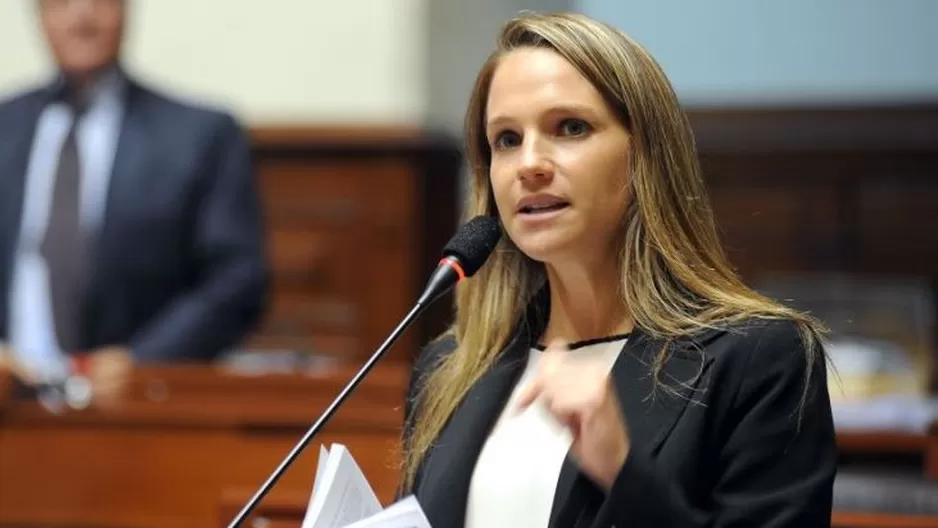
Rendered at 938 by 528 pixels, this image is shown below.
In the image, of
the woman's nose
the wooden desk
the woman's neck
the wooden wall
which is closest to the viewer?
the woman's nose

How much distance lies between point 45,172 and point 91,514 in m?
1.10

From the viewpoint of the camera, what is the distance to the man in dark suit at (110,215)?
156 inches

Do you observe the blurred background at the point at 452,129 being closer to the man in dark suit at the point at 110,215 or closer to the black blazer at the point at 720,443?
the man in dark suit at the point at 110,215

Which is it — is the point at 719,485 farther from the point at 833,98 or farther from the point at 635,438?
the point at 833,98

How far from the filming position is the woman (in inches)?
64.6

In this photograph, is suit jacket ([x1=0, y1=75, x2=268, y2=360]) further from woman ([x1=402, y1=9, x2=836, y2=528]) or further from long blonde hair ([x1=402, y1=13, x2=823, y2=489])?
long blonde hair ([x1=402, y1=13, x2=823, y2=489])

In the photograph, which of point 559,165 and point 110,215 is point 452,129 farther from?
point 559,165

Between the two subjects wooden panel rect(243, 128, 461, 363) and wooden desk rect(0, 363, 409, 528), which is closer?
wooden desk rect(0, 363, 409, 528)

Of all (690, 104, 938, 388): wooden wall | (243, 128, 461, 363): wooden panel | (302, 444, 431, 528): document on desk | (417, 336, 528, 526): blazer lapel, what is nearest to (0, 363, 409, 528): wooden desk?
(417, 336, 528, 526): blazer lapel

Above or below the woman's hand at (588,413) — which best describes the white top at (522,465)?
below

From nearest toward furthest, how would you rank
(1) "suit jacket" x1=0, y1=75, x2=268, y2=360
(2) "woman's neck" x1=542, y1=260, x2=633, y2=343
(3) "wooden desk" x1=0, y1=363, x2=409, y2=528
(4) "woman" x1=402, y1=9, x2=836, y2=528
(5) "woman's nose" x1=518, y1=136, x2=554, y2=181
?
(4) "woman" x1=402, y1=9, x2=836, y2=528
(5) "woman's nose" x1=518, y1=136, x2=554, y2=181
(2) "woman's neck" x1=542, y1=260, x2=633, y2=343
(3) "wooden desk" x1=0, y1=363, x2=409, y2=528
(1) "suit jacket" x1=0, y1=75, x2=268, y2=360

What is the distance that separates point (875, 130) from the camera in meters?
5.63

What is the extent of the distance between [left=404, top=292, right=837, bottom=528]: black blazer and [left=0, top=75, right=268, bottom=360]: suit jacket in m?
2.28

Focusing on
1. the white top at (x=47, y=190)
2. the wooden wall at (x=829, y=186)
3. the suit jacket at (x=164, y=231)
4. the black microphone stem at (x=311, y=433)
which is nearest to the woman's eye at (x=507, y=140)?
the black microphone stem at (x=311, y=433)
